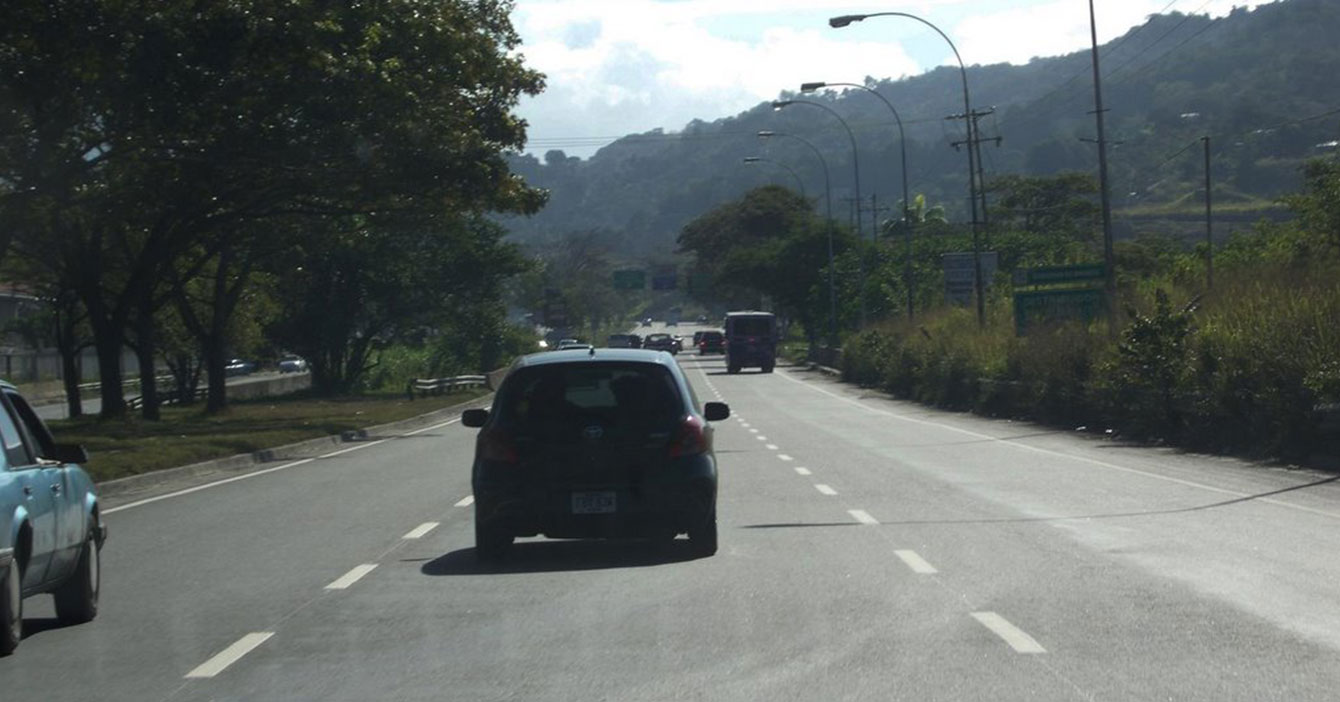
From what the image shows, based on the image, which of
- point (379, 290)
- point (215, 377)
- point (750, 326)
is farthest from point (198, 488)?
point (750, 326)

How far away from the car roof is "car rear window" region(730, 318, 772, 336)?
6257 centimetres

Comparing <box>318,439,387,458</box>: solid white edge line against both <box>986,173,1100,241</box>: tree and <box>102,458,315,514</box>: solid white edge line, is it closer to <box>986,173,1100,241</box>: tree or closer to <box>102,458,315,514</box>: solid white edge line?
<box>102,458,315,514</box>: solid white edge line

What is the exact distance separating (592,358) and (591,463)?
3.11 feet

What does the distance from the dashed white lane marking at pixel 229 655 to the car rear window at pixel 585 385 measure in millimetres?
3303

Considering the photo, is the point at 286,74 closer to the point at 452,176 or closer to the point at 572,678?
the point at 452,176

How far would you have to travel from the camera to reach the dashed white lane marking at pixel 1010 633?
8500mm

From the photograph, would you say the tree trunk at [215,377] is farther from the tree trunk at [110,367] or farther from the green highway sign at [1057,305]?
the green highway sign at [1057,305]

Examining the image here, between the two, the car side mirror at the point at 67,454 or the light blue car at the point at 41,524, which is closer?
the light blue car at the point at 41,524

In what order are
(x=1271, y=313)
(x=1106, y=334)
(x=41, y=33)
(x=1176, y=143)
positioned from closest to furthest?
(x=41, y=33)
(x=1271, y=313)
(x=1106, y=334)
(x=1176, y=143)

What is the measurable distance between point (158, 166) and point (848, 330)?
63.3 meters

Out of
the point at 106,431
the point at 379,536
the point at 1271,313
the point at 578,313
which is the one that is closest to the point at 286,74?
the point at 106,431

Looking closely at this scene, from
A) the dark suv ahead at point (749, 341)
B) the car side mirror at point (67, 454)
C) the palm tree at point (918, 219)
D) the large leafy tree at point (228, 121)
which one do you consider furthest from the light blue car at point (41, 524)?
the palm tree at point (918, 219)

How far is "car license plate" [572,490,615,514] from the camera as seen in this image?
1204 centimetres

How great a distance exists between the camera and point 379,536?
47.5 feet
